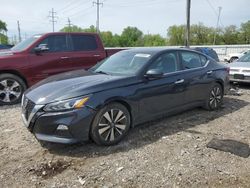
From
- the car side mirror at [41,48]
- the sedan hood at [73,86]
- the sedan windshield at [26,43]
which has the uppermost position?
the sedan windshield at [26,43]

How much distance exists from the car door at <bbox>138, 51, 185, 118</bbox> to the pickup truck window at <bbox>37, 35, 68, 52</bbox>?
3577 mm

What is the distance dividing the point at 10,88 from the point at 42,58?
1116mm

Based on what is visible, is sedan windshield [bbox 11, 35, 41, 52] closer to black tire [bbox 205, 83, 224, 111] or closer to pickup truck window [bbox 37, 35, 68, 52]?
pickup truck window [bbox 37, 35, 68, 52]

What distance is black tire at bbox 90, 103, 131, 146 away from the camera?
3.93 m

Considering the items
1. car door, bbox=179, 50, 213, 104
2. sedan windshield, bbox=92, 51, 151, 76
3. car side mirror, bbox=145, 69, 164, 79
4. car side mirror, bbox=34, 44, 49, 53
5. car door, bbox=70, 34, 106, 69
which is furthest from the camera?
car door, bbox=70, 34, 106, 69

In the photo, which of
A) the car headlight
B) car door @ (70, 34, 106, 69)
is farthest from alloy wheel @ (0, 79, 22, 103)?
the car headlight

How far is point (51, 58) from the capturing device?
7.19m

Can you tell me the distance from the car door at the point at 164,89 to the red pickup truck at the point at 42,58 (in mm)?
3354

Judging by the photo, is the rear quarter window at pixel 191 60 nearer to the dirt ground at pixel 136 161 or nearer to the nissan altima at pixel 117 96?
the nissan altima at pixel 117 96

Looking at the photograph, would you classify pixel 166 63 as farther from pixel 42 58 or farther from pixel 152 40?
pixel 152 40

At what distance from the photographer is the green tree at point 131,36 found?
295ft

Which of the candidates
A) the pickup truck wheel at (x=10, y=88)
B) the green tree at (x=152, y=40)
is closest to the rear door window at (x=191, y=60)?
the pickup truck wheel at (x=10, y=88)

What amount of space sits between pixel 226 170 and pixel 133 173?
3.99ft

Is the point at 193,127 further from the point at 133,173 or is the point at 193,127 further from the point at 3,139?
the point at 3,139
